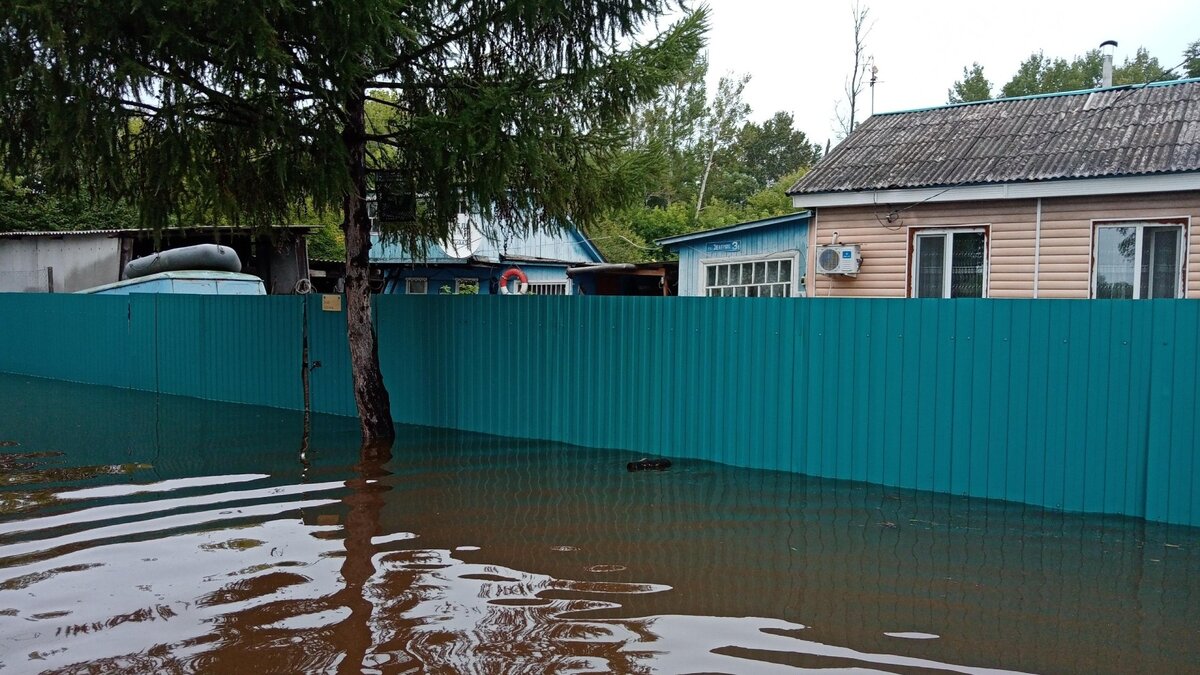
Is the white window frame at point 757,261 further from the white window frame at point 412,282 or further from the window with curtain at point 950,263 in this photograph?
the white window frame at point 412,282

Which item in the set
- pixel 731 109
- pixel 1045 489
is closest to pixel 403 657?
pixel 1045 489

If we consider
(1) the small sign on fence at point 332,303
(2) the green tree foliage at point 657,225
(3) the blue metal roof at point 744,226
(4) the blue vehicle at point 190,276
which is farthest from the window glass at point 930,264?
(2) the green tree foliage at point 657,225

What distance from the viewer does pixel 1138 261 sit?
11.1m

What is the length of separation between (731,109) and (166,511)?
42.0 m

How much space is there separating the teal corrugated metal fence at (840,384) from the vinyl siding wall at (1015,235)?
14.7 feet

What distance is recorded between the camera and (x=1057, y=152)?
11.8m

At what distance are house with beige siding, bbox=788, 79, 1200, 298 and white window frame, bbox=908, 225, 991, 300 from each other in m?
0.01

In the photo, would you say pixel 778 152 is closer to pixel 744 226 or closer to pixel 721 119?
pixel 721 119

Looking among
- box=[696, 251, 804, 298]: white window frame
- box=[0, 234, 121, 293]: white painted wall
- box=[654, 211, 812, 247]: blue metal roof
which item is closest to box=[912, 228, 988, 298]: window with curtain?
box=[696, 251, 804, 298]: white window frame

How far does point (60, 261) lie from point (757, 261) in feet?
69.5

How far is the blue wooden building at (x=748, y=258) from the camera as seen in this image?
1460cm

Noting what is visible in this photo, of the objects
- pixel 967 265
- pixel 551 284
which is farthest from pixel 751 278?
pixel 551 284

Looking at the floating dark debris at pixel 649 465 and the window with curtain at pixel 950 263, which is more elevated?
the window with curtain at pixel 950 263

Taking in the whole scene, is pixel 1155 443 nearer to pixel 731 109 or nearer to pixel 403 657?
pixel 403 657
